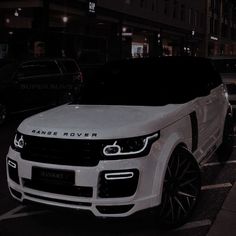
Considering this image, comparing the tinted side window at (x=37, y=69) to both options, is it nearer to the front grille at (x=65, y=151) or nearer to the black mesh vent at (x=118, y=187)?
the front grille at (x=65, y=151)

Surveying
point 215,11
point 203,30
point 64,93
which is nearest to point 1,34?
point 64,93

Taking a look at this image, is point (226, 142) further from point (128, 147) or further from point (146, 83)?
point (128, 147)

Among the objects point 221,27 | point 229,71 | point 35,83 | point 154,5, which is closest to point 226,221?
point 229,71

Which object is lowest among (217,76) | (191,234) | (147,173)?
(191,234)

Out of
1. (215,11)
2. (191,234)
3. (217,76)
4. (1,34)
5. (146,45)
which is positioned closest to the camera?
(191,234)

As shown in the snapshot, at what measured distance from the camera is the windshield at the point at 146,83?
5695mm

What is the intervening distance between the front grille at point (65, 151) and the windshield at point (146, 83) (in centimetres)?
129

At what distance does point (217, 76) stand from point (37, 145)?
3930mm

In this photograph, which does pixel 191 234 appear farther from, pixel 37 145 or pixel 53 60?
pixel 53 60

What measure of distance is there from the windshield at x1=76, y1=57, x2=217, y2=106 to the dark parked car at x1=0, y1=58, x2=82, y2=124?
6.20 metres

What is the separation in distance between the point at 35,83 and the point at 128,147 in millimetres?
9205

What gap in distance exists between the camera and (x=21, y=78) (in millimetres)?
12688

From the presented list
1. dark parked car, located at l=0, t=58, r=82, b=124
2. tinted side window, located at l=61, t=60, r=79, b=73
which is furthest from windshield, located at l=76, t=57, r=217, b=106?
tinted side window, located at l=61, t=60, r=79, b=73

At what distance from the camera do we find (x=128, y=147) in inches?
174
